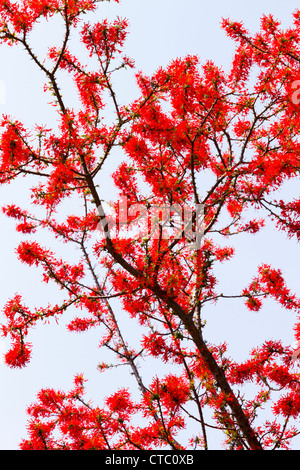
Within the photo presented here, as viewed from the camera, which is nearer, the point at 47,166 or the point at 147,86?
the point at 47,166

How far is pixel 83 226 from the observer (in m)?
6.78

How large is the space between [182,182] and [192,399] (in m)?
2.80

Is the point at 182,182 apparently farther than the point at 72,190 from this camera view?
Yes

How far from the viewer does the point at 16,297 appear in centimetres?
575

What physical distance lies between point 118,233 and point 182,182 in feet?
3.70
